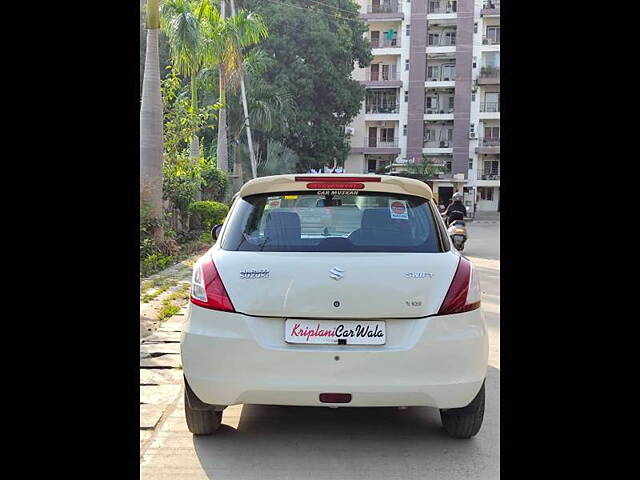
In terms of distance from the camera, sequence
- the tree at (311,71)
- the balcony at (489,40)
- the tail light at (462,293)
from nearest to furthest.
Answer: the tail light at (462,293), the tree at (311,71), the balcony at (489,40)

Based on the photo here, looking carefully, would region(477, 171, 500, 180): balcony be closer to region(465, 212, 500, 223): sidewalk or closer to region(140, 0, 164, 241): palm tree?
region(465, 212, 500, 223): sidewalk

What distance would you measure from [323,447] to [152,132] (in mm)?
10466

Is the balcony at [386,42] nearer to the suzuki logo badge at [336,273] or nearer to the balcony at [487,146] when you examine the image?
the balcony at [487,146]

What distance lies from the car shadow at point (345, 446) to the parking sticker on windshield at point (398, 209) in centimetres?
136

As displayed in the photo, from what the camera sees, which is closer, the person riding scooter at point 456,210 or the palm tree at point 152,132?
the palm tree at point 152,132

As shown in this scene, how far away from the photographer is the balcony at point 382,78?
57.8 meters

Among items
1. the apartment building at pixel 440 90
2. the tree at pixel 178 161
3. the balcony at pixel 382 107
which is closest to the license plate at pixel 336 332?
the tree at pixel 178 161

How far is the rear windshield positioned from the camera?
160 inches

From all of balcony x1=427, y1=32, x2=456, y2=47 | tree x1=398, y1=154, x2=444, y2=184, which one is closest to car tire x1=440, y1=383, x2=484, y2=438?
tree x1=398, y1=154, x2=444, y2=184

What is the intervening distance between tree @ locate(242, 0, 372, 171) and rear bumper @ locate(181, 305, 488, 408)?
36135mm

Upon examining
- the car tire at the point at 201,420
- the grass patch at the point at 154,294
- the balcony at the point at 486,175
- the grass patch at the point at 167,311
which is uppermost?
the balcony at the point at 486,175
